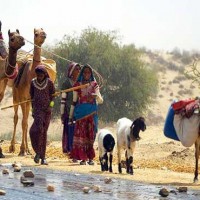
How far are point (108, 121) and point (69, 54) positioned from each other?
14.9 feet

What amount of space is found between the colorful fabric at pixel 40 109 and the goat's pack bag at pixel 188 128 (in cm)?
379

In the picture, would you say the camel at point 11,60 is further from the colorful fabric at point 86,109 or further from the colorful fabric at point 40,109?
the colorful fabric at point 86,109

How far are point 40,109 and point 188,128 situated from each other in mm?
4246

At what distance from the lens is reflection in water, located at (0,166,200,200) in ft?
37.1

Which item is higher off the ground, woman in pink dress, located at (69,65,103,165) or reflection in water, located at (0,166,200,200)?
woman in pink dress, located at (69,65,103,165)

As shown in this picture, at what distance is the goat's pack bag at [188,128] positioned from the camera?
1449 centimetres

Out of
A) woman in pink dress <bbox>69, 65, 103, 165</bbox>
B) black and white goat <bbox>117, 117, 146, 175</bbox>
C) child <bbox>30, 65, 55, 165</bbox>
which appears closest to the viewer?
black and white goat <bbox>117, 117, 146, 175</bbox>

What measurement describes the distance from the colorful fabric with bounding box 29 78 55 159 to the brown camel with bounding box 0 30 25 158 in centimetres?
85

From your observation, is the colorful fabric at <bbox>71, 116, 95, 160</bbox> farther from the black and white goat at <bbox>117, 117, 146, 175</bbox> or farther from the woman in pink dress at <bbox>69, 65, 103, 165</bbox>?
the black and white goat at <bbox>117, 117, 146, 175</bbox>

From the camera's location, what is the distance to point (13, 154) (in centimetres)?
2153

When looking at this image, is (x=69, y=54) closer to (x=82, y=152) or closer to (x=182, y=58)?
(x=82, y=152)

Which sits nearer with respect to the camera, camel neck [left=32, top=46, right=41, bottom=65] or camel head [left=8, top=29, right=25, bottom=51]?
camel head [left=8, top=29, right=25, bottom=51]

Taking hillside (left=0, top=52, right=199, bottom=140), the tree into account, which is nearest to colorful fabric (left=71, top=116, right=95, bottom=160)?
the tree

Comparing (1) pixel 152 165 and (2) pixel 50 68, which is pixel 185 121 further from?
(2) pixel 50 68
